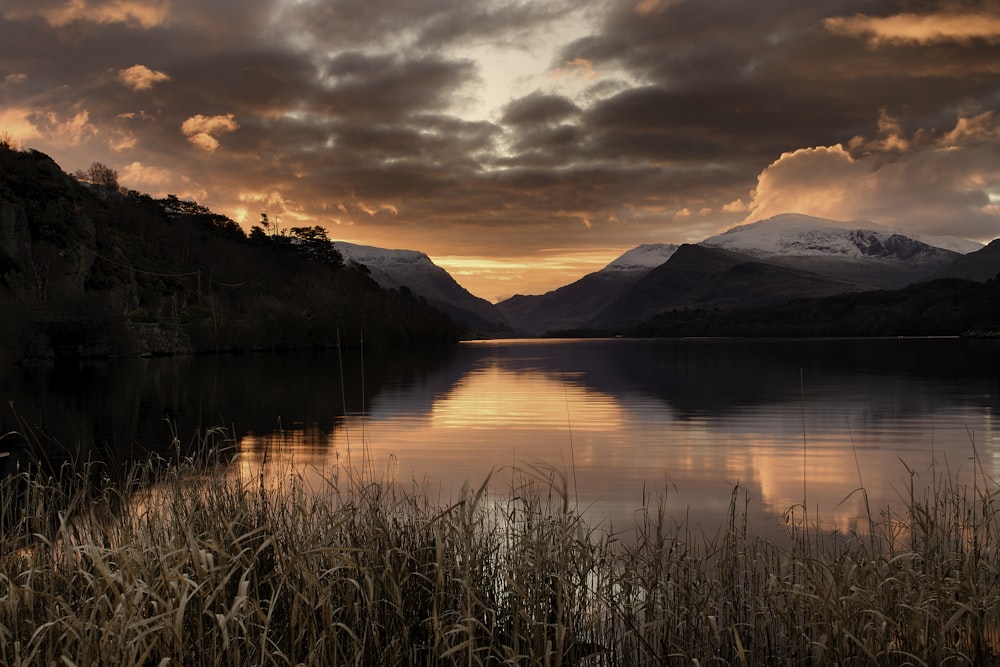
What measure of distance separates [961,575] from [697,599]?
2759 millimetres

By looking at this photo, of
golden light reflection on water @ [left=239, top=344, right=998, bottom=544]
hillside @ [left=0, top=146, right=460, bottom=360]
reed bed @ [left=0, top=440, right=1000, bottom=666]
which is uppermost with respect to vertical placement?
hillside @ [left=0, top=146, right=460, bottom=360]

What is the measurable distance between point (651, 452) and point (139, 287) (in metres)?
112

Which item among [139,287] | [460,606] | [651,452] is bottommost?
[651,452]

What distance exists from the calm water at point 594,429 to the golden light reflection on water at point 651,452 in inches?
3.8

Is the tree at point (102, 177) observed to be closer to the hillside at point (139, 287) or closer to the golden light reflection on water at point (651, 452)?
the hillside at point (139, 287)

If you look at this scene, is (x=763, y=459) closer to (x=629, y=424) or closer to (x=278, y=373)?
(x=629, y=424)

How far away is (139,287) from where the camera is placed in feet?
390

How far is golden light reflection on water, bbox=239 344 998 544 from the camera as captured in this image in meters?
16.7

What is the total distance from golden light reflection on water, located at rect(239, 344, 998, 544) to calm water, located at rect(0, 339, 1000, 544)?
10cm

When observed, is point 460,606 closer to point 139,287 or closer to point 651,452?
point 651,452

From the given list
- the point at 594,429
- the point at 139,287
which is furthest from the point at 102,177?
the point at 594,429

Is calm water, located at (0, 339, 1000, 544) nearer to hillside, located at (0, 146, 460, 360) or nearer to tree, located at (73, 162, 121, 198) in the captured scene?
hillside, located at (0, 146, 460, 360)

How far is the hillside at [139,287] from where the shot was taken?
7975 cm

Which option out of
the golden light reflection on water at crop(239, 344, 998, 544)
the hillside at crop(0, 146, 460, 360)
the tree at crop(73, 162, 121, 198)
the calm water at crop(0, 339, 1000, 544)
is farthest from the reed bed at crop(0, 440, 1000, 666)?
the tree at crop(73, 162, 121, 198)
